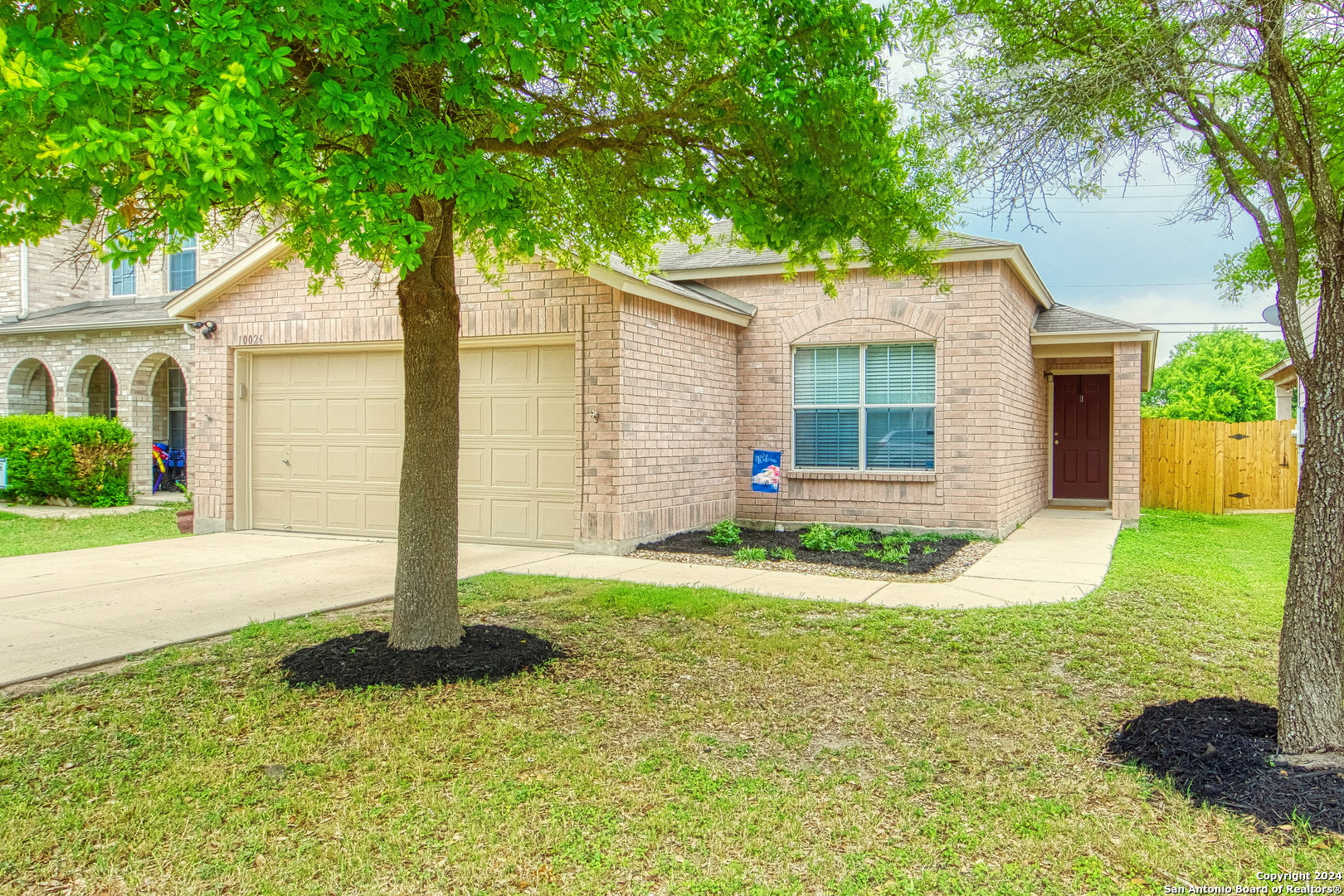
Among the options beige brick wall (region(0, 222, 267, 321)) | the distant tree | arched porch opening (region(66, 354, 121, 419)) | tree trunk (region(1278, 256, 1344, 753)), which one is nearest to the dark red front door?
tree trunk (region(1278, 256, 1344, 753))

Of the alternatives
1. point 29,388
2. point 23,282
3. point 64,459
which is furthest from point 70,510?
point 23,282

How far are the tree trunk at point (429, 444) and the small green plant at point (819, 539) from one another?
5206 mm

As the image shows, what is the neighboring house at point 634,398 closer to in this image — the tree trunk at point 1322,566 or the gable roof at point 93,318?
the gable roof at point 93,318

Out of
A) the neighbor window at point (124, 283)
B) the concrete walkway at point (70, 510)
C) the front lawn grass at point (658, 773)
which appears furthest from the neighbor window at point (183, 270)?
the front lawn grass at point (658, 773)

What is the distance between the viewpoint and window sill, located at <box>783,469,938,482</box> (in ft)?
35.9

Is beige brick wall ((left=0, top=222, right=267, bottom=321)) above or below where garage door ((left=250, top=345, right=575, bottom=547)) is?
above

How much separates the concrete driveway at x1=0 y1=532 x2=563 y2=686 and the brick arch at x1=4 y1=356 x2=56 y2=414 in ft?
34.1

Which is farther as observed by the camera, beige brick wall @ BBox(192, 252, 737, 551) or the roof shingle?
the roof shingle

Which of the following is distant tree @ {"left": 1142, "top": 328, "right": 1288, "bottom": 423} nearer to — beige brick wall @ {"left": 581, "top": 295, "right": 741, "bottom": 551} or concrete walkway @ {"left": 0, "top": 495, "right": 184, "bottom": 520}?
beige brick wall @ {"left": 581, "top": 295, "right": 741, "bottom": 551}

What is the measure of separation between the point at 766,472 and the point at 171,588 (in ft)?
21.2

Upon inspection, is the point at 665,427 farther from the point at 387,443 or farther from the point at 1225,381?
the point at 1225,381

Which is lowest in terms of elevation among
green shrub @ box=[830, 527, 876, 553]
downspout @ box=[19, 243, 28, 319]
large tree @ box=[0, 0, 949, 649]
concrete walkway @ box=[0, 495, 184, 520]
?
concrete walkway @ box=[0, 495, 184, 520]

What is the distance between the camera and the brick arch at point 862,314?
10859 millimetres

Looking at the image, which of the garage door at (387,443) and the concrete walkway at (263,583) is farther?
the garage door at (387,443)
